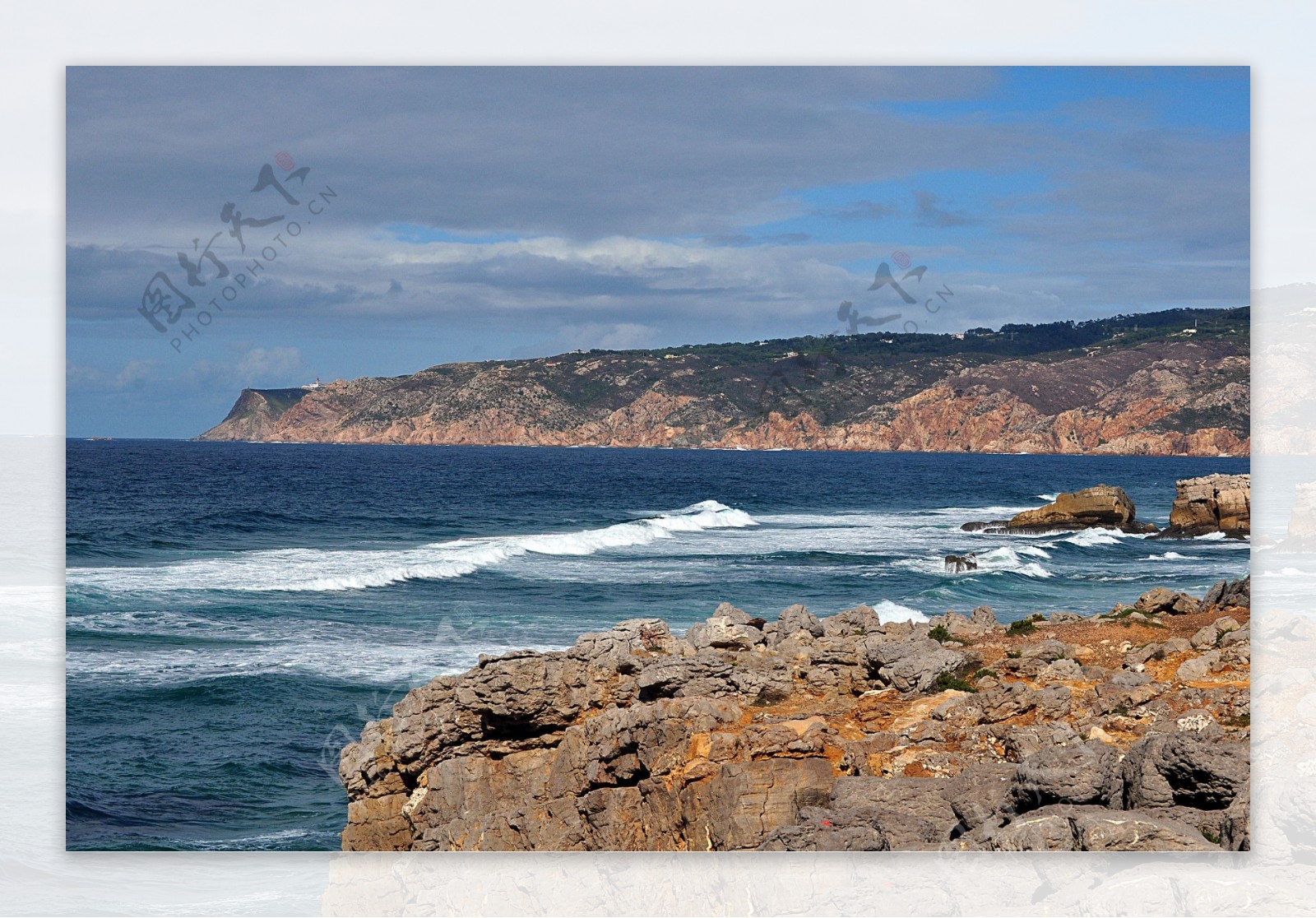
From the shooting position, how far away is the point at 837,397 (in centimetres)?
974

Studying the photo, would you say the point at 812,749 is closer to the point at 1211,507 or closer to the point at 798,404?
the point at 798,404

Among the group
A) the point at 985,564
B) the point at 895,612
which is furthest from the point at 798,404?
the point at 985,564

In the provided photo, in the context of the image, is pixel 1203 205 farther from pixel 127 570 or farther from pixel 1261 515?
pixel 127 570

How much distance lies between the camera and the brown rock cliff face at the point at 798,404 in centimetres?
900

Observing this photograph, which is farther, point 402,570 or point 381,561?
point 381,561

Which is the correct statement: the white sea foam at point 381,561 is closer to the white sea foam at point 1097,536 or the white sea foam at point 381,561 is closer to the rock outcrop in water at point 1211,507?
the rock outcrop in water at point 1211,507

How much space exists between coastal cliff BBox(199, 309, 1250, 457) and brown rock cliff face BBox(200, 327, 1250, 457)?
17mm

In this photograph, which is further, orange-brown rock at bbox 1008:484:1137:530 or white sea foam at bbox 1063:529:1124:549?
white sea foam at bbox 1063:529:1124:549

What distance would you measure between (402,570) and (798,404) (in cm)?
430

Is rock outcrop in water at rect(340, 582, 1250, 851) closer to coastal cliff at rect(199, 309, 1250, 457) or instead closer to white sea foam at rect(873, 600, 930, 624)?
coastal cliff at rect(199, 309, 1250, 457)

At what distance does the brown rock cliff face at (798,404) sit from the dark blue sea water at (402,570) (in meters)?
0.35

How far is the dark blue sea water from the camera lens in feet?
27.5

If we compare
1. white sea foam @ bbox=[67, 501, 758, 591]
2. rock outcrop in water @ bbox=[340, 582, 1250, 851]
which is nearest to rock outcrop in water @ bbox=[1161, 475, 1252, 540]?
rock outcrop in water @ bbox=[340, 582, 1250, 851]

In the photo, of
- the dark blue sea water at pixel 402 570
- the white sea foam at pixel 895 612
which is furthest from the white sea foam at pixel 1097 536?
the white sea foam at pixel 895 612
